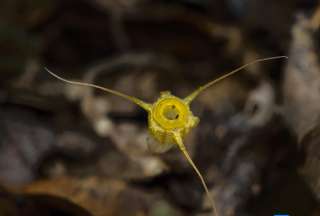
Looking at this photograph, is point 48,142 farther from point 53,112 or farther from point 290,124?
point 290,124

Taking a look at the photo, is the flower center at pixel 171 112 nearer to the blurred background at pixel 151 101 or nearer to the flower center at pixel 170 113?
the flower center at pixel 170 113

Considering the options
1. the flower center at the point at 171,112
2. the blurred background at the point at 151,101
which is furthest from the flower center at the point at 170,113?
the blurred background at the point at 151,101

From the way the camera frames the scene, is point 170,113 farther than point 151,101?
No

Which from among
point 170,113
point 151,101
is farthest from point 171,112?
point 151,101

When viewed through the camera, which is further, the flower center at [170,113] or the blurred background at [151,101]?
the blurred background at [151,101]

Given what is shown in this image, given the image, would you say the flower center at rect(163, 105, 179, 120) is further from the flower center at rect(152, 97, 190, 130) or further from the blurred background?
the blurred background

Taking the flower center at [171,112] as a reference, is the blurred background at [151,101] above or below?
above

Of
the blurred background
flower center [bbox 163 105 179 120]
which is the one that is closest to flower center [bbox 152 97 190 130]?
flower center [bbox 163 105 179 120]

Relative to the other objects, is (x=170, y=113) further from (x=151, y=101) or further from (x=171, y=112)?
(x=151, y=101)

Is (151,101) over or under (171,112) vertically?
over
